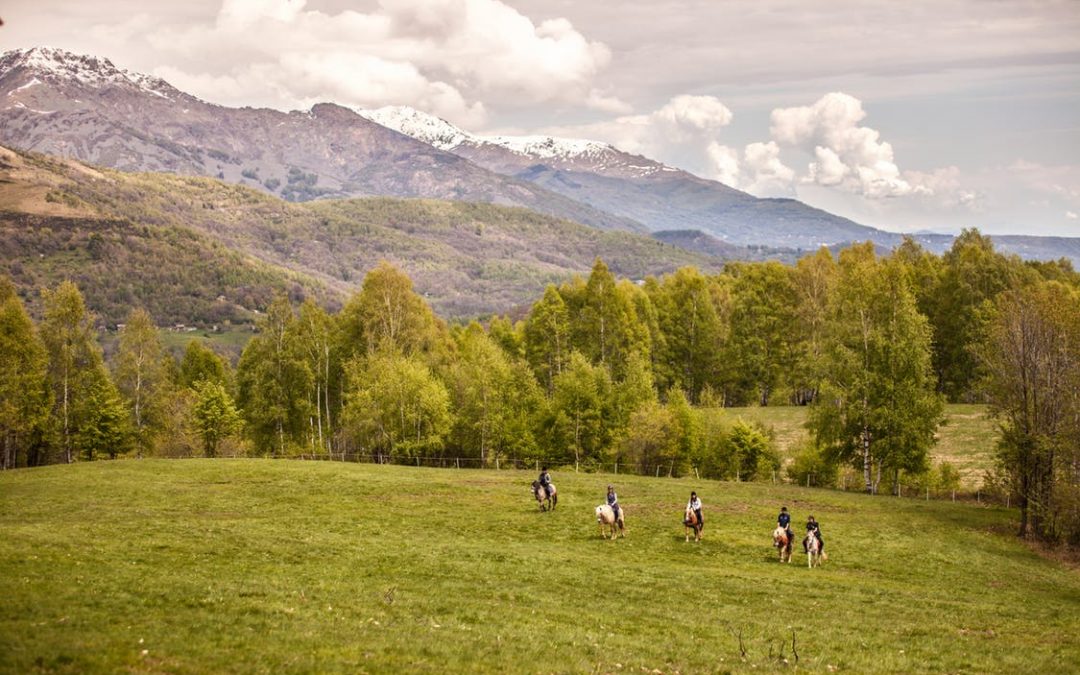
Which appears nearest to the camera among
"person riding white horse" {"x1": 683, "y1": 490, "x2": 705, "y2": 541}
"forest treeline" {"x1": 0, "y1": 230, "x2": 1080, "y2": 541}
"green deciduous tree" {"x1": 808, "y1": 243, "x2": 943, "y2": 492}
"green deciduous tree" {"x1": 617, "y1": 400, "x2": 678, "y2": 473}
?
"person riding white horse" {"x1": 683, "y1": 490, "x2": 705, "y2": 541}

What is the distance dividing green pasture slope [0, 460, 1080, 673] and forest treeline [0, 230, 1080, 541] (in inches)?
404

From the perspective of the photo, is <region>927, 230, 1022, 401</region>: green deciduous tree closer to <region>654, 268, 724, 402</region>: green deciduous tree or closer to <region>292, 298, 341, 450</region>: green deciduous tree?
<region>654, 268, 724, 402</region>: green deciduous tree

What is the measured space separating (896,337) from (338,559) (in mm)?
48678

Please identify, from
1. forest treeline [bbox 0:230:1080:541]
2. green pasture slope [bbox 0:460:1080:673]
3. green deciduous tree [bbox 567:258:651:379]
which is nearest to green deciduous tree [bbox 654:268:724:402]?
forest treeline [bbox 0:230:1080:541]

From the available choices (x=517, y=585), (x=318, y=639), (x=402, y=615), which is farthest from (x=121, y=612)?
(x=517, y=585)

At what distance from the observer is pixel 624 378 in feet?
283

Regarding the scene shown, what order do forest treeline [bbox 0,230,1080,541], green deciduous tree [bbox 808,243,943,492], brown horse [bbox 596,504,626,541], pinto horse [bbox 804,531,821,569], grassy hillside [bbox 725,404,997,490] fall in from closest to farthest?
1. pinto horse [bbox 804,531,821,569]
2. brown horse [bbox 596,504,626,541]
3. forest treeline [bbox 0,230,1080,541]
4. green deciduous tree [bbox 808,243,943,492]
5. grassy hillside [bbox 725,404,997,490]

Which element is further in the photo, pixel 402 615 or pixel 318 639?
pixel 402 615

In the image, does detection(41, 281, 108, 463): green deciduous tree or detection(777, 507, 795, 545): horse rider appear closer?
detection(777, 507, 795, 545): horse rider

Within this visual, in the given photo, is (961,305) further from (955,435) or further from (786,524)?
(786,524)

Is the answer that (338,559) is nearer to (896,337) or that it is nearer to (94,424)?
(896,337)

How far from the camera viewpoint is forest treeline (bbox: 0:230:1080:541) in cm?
5169

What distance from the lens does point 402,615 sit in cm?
2498

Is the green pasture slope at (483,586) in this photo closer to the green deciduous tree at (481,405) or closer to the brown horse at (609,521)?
the brown horse at (609,521)
